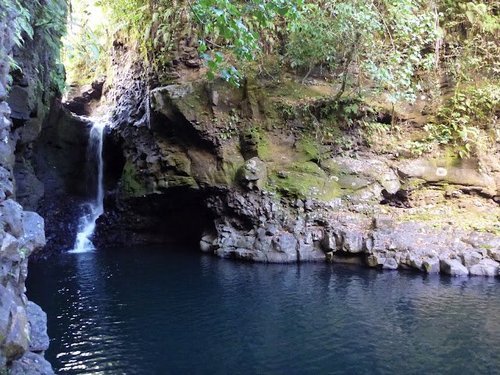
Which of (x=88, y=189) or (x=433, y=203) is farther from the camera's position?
(x=88, y=189)

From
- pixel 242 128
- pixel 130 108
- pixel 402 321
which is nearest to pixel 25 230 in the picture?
pixel 402 321

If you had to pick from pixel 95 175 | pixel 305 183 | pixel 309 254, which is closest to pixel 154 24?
pixel 95 175

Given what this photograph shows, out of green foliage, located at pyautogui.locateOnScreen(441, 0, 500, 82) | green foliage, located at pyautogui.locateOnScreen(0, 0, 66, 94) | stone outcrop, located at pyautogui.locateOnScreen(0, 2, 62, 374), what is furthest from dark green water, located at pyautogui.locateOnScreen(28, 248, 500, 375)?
green foliage, located at pyautogui.locateOnScreen(441, 0, 500, 82)

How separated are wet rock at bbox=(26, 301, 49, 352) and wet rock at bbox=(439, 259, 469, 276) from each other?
11644mm

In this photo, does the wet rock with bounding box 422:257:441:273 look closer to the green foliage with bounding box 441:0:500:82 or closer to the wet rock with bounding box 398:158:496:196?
the wet rock with bounding box 398:158:496:196

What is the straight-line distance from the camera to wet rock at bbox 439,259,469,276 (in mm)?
12828

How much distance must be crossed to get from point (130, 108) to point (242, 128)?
5.77 m

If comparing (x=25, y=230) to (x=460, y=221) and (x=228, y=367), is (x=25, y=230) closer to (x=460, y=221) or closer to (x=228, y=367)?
(x=228, y=367)

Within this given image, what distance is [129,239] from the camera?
19.0 metres

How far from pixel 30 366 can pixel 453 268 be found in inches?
477

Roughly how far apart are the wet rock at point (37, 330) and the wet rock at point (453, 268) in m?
11.6

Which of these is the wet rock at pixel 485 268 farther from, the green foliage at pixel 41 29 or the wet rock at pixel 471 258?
the green foliage at pixel 41 29

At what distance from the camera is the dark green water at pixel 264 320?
716 cm

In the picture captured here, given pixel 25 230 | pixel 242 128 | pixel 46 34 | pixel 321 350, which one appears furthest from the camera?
pixel 242 128
